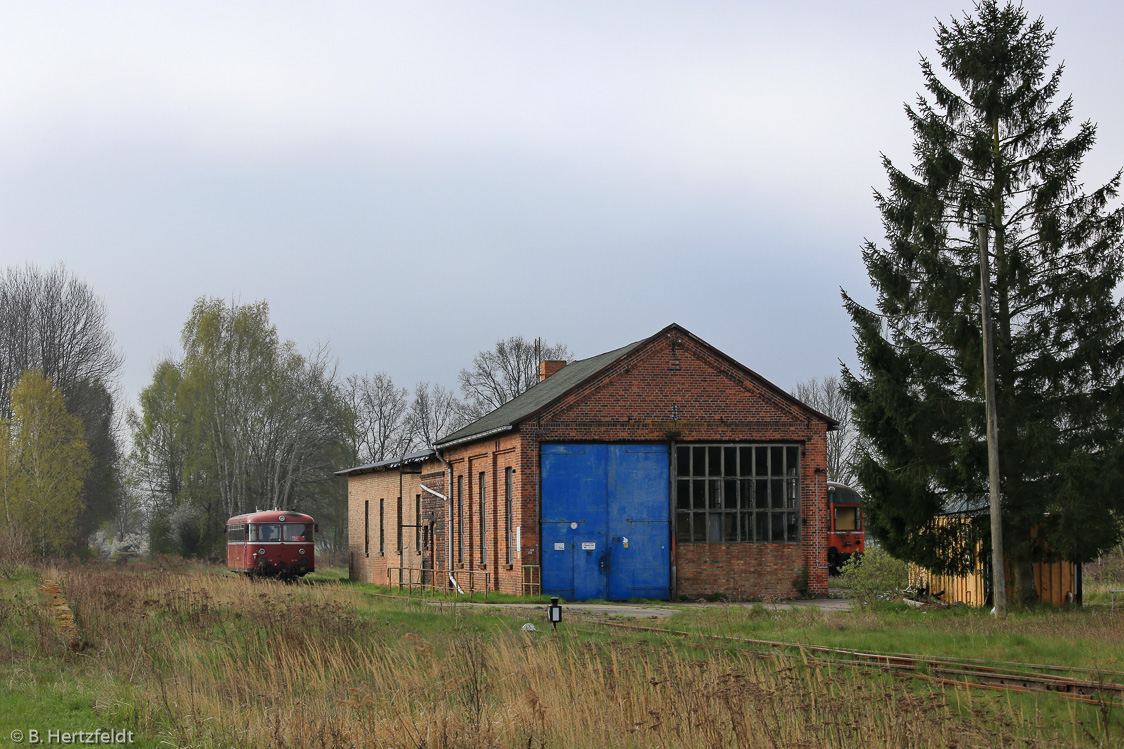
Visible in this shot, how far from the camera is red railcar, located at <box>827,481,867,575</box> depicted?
42688 mm

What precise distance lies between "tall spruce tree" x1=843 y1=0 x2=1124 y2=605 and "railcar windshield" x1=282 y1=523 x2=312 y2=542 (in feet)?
84.3

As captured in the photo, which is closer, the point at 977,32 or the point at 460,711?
the point at 460,711

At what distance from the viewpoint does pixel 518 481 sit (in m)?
27.2

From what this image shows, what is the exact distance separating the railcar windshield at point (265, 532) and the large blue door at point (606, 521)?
17.9m

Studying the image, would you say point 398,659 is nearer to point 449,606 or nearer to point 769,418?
point 449,606

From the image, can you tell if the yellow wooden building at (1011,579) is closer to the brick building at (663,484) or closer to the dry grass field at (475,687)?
the brick building at (663,484)

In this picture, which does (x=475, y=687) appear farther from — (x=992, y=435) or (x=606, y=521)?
(x=606, y=521)

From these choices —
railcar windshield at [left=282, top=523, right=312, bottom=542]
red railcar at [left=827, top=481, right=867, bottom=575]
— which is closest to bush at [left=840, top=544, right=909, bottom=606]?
red railcar at [left=827, top=481, right=867, bottom=575]

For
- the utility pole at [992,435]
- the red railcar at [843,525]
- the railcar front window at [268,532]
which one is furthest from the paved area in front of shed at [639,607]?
the railcar front window at [268,532]

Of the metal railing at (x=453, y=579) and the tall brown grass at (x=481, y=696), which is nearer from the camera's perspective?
the tall brown grass at (x=481, y=696)

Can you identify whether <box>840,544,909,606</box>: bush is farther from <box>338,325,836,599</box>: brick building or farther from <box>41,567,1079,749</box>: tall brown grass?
<box>41,567,1079,749</box>: tall brown grass

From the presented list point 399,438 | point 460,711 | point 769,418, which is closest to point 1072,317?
point 769,418

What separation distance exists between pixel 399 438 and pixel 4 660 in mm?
69596

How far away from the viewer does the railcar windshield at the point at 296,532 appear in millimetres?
41438
